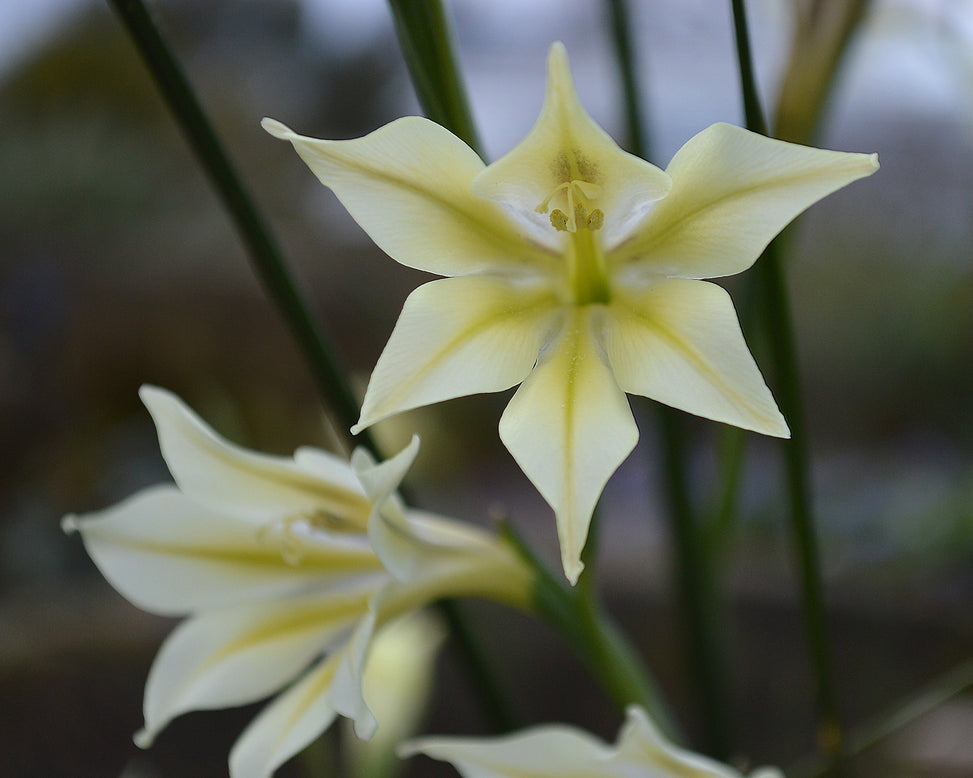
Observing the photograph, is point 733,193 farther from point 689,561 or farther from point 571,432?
point 689,561

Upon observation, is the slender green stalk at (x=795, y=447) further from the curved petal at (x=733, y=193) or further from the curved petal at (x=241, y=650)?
the curved petal at (x=241, y=650)

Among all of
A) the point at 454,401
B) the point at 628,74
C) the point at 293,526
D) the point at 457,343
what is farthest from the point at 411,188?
the point at 454,401

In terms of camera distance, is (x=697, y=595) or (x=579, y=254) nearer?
(x=579, y=254)

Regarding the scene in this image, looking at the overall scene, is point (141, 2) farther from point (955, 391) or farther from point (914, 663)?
point (955, 391)

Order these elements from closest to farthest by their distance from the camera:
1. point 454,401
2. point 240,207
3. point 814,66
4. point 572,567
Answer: point 572,567
point 240,207
point 814,66
point 454,401

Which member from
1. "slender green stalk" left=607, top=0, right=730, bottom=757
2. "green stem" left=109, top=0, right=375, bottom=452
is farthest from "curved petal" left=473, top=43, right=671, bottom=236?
"slender green stalk" left=607, top=0, right=730, bottom=757

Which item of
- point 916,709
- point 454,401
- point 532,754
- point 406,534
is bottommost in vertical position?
point 454,401

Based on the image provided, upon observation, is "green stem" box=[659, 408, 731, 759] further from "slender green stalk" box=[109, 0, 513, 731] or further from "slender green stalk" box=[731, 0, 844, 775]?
"slender green stalk" box=[109, 0, 513, 731]
